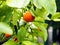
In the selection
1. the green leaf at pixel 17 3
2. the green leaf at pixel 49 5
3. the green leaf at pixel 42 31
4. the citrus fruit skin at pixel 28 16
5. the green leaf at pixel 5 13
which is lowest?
the green leaf at pixel 42 31

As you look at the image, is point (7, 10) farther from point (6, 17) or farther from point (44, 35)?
point (44, 35)

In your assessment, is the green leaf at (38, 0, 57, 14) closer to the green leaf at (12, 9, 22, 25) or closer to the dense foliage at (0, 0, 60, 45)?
the dense foliage at (0, 0, 60, 45)

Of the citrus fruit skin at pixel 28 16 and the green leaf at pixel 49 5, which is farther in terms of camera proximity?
the citrus fruit skin at pixel 28 16

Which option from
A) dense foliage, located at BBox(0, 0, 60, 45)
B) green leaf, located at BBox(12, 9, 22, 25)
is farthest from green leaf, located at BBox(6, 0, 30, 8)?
green leaf, located at BBox(12, 9, 22, 25)

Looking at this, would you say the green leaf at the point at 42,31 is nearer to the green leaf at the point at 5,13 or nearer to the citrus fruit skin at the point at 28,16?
the citrus fruit skin at the point at 28,16

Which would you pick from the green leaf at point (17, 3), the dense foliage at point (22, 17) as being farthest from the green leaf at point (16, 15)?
the green leaf at point (17, 3)

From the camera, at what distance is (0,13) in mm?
596

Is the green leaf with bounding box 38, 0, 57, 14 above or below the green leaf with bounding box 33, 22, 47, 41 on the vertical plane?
above

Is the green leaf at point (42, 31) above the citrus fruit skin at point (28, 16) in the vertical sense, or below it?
below

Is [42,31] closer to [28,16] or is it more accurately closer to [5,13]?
[28,16]

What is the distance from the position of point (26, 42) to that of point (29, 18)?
9 cm

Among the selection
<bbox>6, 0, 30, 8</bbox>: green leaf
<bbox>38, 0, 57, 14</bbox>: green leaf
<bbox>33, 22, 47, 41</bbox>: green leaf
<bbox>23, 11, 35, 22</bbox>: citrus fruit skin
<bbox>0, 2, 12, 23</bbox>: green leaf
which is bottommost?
<bbox>33, 22, 47, 41</bbox>: green leaf

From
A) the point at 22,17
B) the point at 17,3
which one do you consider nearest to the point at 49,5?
the point at 17,3

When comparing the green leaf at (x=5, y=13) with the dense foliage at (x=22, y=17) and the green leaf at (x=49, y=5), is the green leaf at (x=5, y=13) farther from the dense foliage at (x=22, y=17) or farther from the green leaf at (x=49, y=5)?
the green leaf at (x=49, y=5)
